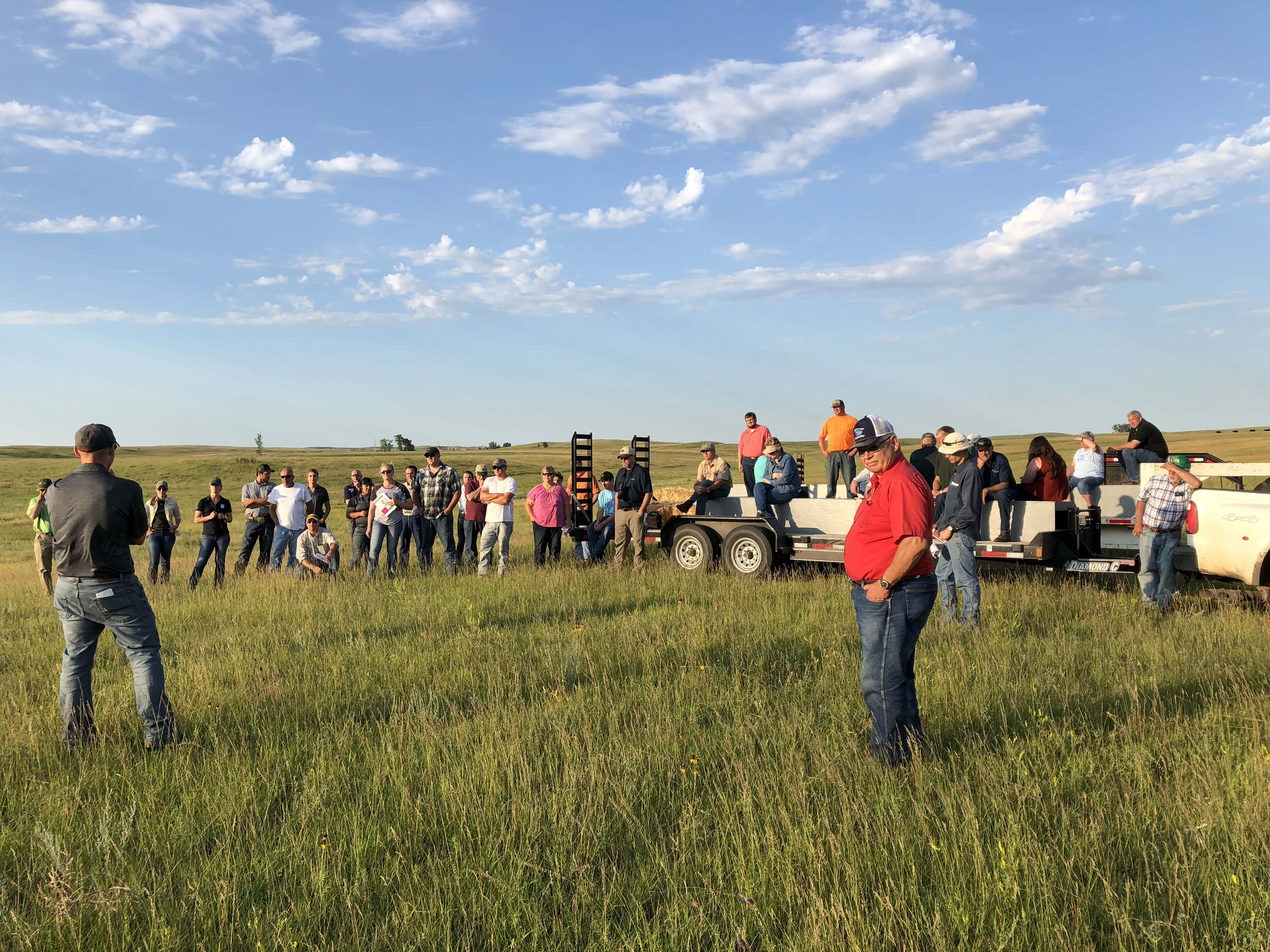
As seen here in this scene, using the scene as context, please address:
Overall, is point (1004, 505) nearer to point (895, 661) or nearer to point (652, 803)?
point (895, 661)

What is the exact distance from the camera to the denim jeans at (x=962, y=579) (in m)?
8.16

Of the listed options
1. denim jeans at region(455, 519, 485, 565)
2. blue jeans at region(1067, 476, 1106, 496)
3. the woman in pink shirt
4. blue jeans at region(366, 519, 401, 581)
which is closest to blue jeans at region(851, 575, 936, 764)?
Answer: blue jeans at region(1067, 476, 1106, 496)

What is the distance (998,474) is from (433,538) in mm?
8526

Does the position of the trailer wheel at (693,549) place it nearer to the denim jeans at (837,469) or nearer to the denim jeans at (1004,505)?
the denim jeans at (837,469)

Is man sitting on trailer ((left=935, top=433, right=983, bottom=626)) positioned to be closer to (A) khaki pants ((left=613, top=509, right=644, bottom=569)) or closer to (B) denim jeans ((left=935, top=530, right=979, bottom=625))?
(B) denim jeans ((left=935, top=530, right=979, bottom=625))

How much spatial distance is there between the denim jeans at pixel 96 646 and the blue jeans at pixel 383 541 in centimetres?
781

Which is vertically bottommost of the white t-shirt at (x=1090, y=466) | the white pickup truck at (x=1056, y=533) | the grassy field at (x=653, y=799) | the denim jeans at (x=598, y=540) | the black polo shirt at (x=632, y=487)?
the grassy field at (x=653, y=799)

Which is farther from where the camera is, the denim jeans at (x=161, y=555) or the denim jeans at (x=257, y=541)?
the denim jeans at (x=257, y=541)

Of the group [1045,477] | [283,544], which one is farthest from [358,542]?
[1045,477]

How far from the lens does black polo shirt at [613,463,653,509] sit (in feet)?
43.3

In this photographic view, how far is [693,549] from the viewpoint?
1320 cm

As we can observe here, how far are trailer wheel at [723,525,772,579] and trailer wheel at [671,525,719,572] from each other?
317 millimetres

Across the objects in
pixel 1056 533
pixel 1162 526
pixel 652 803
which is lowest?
pixel 652 803

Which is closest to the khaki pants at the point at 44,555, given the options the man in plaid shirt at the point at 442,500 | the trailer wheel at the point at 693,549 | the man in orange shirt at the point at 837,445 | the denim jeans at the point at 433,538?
the denim jeans at the point at 433,538
